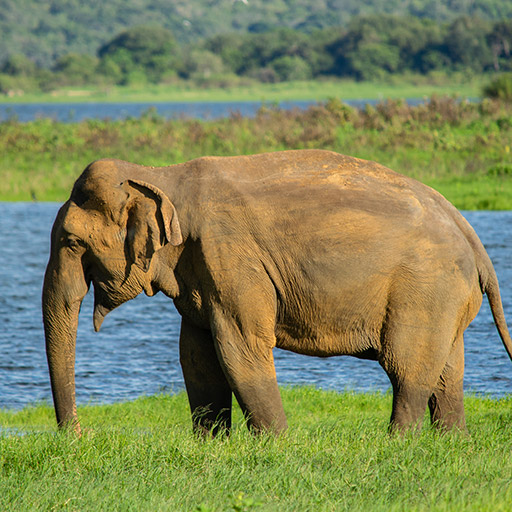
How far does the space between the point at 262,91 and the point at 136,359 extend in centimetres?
8214

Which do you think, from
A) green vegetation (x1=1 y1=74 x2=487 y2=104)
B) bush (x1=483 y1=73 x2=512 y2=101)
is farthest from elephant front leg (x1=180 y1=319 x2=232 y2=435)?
green vegetation (x1=1 y1=74 x2=487 y2=104)

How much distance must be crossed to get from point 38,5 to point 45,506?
598 ft

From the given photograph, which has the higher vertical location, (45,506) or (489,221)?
(45,506)

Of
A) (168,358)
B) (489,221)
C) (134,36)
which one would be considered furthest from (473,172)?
(134,36)

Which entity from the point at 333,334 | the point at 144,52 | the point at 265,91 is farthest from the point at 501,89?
the point at 144,52

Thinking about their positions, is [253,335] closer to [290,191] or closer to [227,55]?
[290,191]

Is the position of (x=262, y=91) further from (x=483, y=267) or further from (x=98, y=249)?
(x=98, y=249)

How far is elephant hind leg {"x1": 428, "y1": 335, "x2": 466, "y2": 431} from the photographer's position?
20.5 ft

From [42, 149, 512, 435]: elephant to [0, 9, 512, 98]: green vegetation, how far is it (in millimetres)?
82373

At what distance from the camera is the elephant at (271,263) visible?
19.0 ft

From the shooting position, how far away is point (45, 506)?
15.6 feet

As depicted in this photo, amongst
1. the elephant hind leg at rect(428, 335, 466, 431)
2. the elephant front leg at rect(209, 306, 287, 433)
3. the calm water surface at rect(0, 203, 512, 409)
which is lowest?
the calm water surface at rect(0, 203, 512, 409)

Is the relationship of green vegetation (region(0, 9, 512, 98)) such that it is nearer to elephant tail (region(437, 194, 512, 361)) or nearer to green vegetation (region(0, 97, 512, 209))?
green vegetation (region(0, 97, 512, 209))

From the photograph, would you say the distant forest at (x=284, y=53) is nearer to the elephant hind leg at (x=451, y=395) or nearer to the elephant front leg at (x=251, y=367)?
the elephant hind leg at (x=451, y=395)
